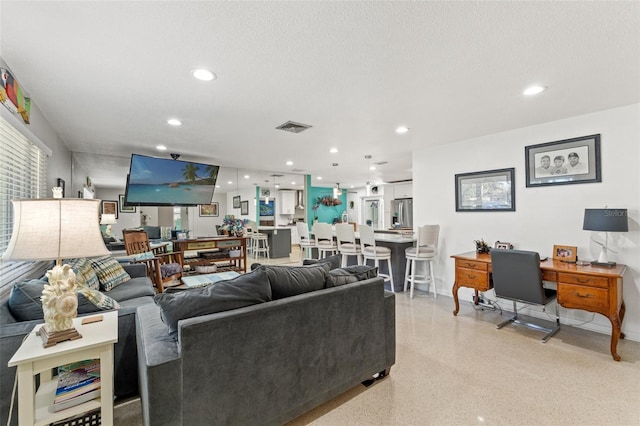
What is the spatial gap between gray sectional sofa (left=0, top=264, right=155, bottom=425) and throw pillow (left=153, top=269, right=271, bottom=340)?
60 centimetres

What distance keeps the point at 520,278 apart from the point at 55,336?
A: 3636 millimetres

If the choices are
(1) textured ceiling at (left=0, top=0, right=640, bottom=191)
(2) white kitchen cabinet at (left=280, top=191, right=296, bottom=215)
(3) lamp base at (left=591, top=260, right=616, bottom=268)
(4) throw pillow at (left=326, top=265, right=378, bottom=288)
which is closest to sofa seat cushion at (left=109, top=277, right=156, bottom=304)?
(1) textured ceiling at (left=0, top=0, right=640, bottom=191)

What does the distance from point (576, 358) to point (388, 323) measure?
1.81 meters

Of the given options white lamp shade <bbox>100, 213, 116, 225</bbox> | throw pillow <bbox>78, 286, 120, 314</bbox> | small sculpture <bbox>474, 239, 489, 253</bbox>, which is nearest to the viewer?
throw pillow <bbox>78, 286, 120, 314</bbox>

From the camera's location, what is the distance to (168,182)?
16.1ft

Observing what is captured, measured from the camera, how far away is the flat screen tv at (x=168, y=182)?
15.0ft

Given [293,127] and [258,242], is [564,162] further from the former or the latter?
[258,242]

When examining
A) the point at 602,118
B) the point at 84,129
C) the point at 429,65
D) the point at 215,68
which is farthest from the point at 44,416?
the point at 602,118

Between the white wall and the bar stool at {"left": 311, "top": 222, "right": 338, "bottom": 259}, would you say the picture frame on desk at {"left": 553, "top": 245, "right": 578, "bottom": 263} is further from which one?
the bar stool at {"left": 311, "top": 222, "right": 338, "bottom": 259}

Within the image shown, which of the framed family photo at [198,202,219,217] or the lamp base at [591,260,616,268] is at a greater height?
the framed family photo at [198,202,219,217]

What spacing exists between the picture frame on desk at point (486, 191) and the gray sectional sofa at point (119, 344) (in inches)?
163

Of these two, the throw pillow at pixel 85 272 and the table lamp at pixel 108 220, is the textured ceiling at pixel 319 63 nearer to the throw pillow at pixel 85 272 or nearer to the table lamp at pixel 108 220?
the throw pillow at pixel 85 272

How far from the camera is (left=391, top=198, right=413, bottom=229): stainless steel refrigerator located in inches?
337

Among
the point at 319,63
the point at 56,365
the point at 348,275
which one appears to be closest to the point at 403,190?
the point at 348,275
